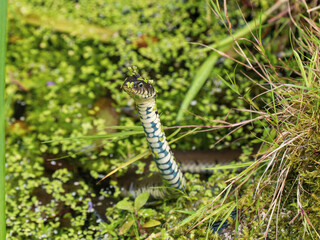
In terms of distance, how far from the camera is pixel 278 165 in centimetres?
226

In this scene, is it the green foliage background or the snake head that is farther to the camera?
the green foliage background

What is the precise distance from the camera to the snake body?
1.93 metres

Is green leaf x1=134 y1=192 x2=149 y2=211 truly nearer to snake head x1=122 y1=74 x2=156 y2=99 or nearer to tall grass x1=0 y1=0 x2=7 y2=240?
snake head x1=122 y1=74 x2=156 y2=99

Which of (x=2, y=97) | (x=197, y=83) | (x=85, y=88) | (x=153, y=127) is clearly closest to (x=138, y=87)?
(x=153, y=127)

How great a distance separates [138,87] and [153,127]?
309 millimetres

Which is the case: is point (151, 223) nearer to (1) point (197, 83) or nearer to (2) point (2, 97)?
(1) point (197, 83)

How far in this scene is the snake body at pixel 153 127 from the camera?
193cm

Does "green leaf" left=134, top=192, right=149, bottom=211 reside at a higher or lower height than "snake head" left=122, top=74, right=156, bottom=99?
lower

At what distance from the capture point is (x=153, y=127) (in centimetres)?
215

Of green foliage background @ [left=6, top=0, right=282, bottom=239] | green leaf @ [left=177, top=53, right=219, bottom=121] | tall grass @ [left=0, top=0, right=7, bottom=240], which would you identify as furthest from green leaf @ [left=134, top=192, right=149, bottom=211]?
tall grass @ [left=0, top=0, right=7, bottom=240]

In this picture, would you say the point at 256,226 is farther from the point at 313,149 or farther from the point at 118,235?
the point at 118,235

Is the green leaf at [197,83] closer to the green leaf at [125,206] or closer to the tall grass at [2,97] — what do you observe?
the green leaf at [125,206]

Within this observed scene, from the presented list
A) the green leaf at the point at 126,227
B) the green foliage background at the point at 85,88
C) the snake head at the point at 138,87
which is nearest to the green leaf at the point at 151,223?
the green leaf at the point at 126,227

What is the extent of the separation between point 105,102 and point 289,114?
Result: 1.64 metres
